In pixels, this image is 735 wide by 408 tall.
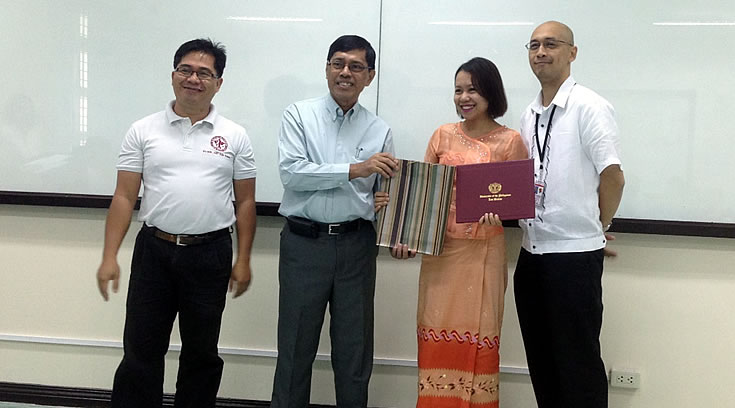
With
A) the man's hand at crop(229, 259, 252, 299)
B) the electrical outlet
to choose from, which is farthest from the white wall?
the man's hand at crop(229, 259, 252, 299)

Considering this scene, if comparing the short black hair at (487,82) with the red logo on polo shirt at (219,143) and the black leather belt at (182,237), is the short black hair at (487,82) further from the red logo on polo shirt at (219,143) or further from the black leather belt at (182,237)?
the black leather belt at (182,237)

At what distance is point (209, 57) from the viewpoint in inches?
74.8

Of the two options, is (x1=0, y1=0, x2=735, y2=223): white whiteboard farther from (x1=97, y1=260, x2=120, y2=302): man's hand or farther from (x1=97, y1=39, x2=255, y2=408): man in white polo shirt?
(x1=97, y1=260, x2=120, y2=302): man's hand

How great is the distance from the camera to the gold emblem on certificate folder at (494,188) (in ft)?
5.77

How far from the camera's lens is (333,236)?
1924mm

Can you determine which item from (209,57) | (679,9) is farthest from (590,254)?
(209,57)

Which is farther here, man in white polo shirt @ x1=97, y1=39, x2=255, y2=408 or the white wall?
the white wall

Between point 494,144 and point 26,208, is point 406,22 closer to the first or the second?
point 494,144

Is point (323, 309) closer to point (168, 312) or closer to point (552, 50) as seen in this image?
point (168, 312)

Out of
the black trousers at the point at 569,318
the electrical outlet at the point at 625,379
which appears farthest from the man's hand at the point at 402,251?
the electrical outlet at the point at 625,379

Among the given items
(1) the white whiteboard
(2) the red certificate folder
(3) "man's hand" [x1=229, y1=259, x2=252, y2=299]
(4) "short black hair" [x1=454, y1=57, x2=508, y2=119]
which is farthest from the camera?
(1) the white whiteboard

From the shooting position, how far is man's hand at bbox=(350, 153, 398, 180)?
183 centimetres

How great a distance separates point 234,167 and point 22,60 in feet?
4.00

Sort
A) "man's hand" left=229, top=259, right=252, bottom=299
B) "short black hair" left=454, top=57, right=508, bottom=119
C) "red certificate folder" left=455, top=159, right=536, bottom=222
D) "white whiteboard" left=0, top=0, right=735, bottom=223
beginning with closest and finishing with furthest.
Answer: "red certificate folder" left=455, top=159, right=536, bottom=222
"short black hair" left=454, top=57, right=508, bottom=119
"man's hand" left=229, top=259, right=252, bottom=299
"white whiteboard" left=0, top=0, right=735, bottom=223
